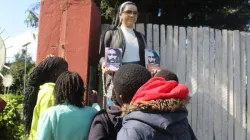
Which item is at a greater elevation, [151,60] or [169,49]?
[169,49]

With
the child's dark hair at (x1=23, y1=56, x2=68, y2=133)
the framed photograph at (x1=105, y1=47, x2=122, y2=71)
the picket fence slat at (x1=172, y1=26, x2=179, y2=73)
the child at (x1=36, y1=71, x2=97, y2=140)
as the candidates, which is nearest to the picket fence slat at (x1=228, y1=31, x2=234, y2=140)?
the picket fence slat at (x1=172, y1=26, x2=179, y2=73)

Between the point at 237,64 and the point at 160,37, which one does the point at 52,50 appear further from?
the point at 237,64

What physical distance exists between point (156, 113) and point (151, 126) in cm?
9

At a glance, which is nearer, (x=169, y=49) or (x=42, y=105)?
(x=42, y=105)

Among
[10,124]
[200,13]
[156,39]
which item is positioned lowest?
[10,124]

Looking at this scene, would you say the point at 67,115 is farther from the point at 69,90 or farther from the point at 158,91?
the point at 158,91

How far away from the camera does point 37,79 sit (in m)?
3.03

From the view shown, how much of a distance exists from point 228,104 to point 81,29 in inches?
89.8

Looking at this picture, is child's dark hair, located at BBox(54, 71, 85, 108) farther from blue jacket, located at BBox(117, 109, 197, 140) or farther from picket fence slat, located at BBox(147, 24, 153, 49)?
picket fence slat, located at BBox(147, 24, 153, 49)

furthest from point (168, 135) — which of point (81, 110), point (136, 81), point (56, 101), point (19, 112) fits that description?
point (19, 112)

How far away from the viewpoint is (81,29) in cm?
399

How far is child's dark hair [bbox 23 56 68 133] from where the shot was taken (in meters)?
2.97

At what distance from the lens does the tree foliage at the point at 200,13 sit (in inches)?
311

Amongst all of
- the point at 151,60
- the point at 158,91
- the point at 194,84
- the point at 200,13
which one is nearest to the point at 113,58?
the point at 151,60
